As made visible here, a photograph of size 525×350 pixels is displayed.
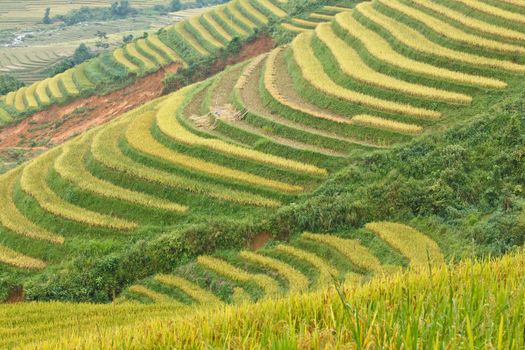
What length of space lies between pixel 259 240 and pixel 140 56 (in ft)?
83.9

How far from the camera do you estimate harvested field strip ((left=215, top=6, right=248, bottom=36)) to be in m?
36.2

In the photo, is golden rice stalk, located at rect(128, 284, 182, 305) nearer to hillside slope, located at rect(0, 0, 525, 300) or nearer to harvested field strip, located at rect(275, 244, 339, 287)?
hillside slope, located at rect(0, 0, 525, 300)

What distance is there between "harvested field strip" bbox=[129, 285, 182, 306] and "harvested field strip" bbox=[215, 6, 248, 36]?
81.1 feet

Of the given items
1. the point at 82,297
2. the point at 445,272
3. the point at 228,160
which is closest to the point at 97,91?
the point at 228,160

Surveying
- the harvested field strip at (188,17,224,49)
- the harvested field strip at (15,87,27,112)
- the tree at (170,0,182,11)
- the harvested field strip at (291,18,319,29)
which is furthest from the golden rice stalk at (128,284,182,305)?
the tree at (170,0,182,11)

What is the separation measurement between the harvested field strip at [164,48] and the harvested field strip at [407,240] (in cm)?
2273

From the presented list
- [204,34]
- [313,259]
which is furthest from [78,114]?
[313,259]

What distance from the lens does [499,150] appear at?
1429 centimetres

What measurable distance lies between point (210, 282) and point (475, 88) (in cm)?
869

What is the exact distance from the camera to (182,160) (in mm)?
16266

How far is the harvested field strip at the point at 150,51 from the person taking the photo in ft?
115

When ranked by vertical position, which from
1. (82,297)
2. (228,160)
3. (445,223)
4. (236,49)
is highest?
(236,49)

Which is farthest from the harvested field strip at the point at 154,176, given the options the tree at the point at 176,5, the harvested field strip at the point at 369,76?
the tree at the point at 176,5

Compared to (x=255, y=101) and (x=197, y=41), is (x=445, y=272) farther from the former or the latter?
(x=197, y=41)
